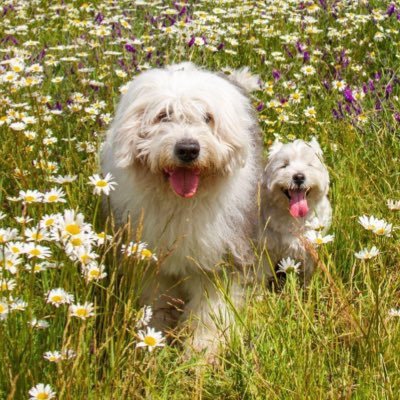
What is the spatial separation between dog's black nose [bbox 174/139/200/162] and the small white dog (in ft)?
2.43

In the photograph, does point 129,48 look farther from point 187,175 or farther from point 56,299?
point 56,299

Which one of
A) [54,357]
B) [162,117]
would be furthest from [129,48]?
[54,357]

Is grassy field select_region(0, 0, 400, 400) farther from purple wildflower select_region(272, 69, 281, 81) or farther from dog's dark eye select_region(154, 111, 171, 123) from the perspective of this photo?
dog's dark eye select_region(154, 111, 171, 123)

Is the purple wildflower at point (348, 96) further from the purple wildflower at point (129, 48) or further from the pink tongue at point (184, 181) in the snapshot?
the pink tongue at point (184, 181)

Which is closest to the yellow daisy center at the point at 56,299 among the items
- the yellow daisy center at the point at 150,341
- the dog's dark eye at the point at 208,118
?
the yellow daisy center at the point at 150,341

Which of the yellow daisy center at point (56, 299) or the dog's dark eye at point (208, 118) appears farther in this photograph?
the dog's dark eye at point (208, 118)

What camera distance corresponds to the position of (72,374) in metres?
2.03

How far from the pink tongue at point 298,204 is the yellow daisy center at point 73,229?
5.85 feet

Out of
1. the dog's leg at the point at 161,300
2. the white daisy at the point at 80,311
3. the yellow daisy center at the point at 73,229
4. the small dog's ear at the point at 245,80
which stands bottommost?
the dog's leg at the point at 161,300

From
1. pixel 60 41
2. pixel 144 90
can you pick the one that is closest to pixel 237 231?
pixel 144 90

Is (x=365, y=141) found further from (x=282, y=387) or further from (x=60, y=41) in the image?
(x=60, y=41)

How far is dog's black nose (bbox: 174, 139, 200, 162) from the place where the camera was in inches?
124

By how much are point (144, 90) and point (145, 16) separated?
337cm

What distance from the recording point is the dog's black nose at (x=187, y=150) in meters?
3.16
